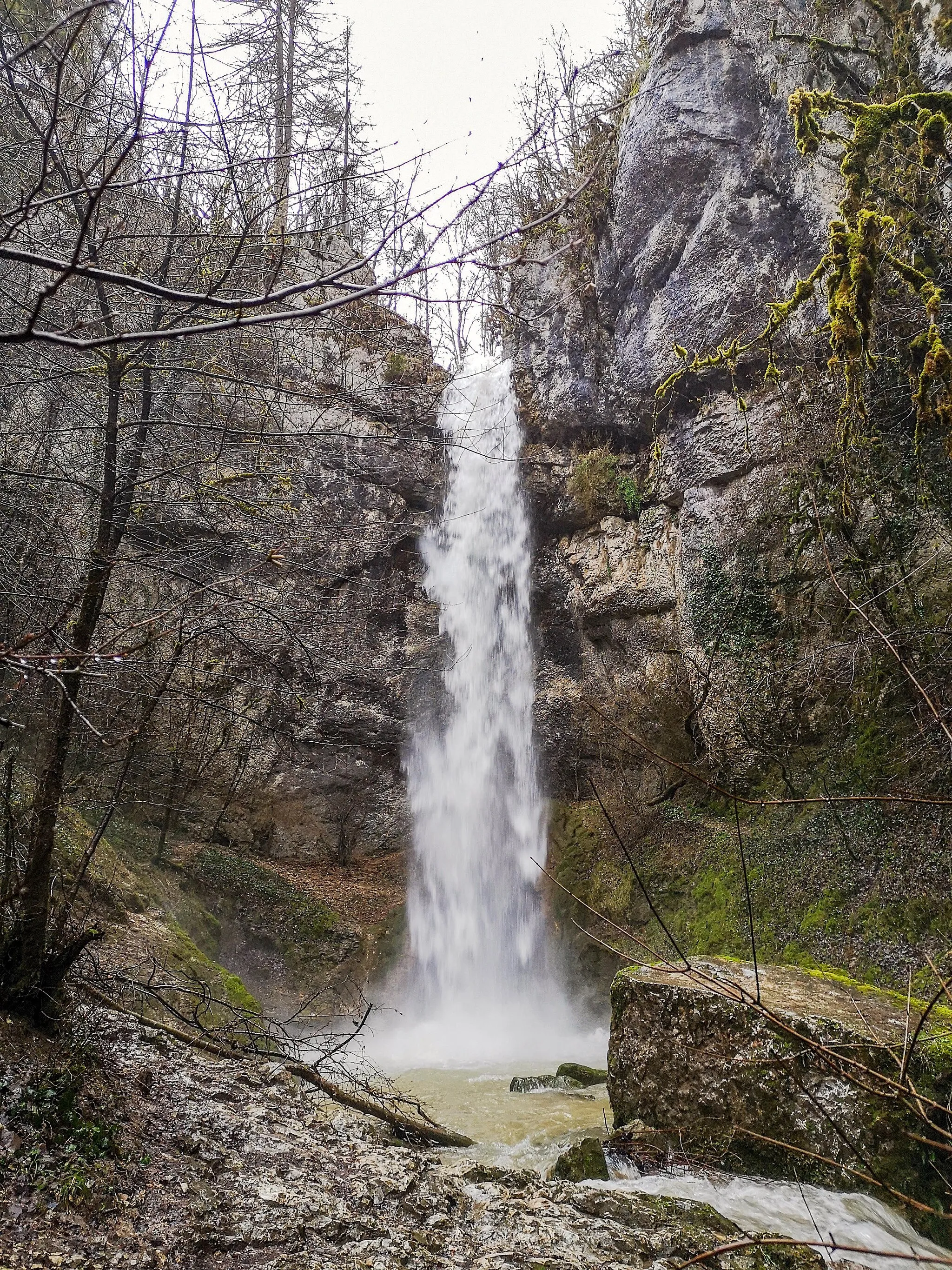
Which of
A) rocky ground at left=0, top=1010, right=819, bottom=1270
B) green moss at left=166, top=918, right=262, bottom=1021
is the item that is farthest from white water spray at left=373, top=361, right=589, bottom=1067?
rocky ground at left=0, top=1010, right=819, bottom=1270

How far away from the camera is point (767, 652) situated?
882 cm

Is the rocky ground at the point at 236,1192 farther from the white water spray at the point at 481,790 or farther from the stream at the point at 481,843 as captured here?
the white water spray at the point at 481,790

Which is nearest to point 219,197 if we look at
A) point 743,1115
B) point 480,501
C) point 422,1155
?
point 422,1155

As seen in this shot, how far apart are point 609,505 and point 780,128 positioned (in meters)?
5.09

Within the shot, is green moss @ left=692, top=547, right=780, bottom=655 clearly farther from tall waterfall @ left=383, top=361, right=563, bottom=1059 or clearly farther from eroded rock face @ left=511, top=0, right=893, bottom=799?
tall waterfall @ left=383, top=361, right=563, bottom=1059

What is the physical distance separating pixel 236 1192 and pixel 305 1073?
48.4 inches

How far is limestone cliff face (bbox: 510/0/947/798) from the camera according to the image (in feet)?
28.7

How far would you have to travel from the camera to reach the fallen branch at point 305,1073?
3672mm

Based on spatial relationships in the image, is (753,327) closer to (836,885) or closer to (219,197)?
(836,885)

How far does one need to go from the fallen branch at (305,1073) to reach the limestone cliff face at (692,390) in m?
5.17

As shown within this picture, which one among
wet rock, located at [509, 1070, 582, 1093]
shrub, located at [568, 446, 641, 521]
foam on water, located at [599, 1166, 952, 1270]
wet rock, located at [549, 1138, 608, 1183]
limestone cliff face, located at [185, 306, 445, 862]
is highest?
shrub, located at [568, 446, 641, 521]

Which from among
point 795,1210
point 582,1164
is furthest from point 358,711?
point 795,1210

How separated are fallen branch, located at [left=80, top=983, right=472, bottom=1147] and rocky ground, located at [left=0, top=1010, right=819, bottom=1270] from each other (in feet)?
0.41

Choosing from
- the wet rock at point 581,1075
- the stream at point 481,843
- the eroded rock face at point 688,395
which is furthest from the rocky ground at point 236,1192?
the eroded rock face at point 688,395
